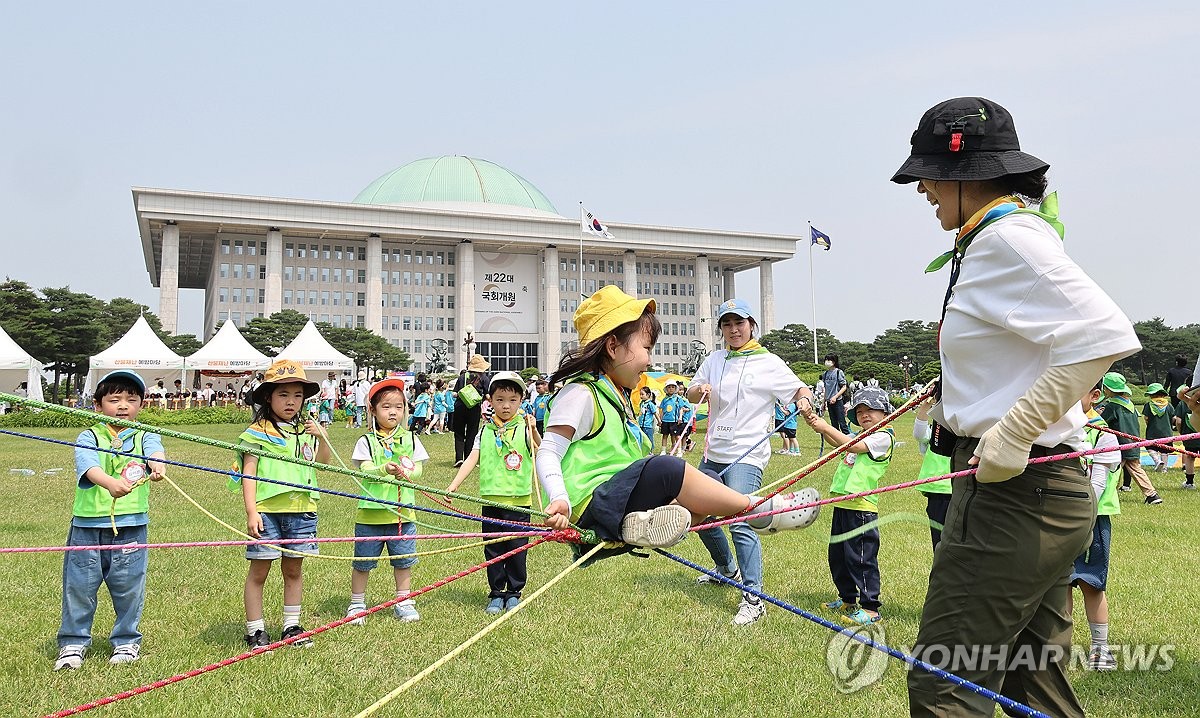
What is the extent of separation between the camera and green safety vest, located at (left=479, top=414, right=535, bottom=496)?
6.82 metres

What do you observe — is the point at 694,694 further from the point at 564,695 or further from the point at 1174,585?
the point at 1174,585

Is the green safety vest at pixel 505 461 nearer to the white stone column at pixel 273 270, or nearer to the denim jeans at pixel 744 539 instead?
the denim jeans at pixel 744 539

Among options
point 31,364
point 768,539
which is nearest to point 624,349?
point 768,539

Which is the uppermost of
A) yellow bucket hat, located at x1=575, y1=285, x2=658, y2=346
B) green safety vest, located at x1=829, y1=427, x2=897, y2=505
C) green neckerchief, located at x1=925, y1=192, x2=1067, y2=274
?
green neckerchief, located at x1=925, y1=192, x2=1067, y2=274

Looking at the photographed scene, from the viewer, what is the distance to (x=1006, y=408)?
255 cm

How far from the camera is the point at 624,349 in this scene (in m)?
3.78

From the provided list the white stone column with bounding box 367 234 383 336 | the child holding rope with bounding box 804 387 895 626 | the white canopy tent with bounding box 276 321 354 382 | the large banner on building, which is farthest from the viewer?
the large banner on building

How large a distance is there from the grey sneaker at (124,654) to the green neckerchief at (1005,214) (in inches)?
206

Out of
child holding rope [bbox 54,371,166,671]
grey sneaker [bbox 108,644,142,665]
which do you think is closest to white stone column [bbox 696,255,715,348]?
child holding rope [bbox 54,371,166,671]

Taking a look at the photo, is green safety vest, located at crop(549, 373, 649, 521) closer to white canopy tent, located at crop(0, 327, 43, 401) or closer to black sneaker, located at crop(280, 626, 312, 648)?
black sneaker, located at crop(280, 626, 312, 648)

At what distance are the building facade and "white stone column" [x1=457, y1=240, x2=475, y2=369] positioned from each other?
220 mm

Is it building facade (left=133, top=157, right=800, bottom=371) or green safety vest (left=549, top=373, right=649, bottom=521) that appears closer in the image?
green safety vest (left=549, top=373, right=649, bottom=521)

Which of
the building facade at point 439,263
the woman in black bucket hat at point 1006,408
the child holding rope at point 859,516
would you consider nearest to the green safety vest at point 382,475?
the child holding rope at point 859,516

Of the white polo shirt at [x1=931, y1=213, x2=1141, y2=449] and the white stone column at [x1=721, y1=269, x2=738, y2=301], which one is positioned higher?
the white stone column at [x1=721, y1=269, x2=738, y2=301]
